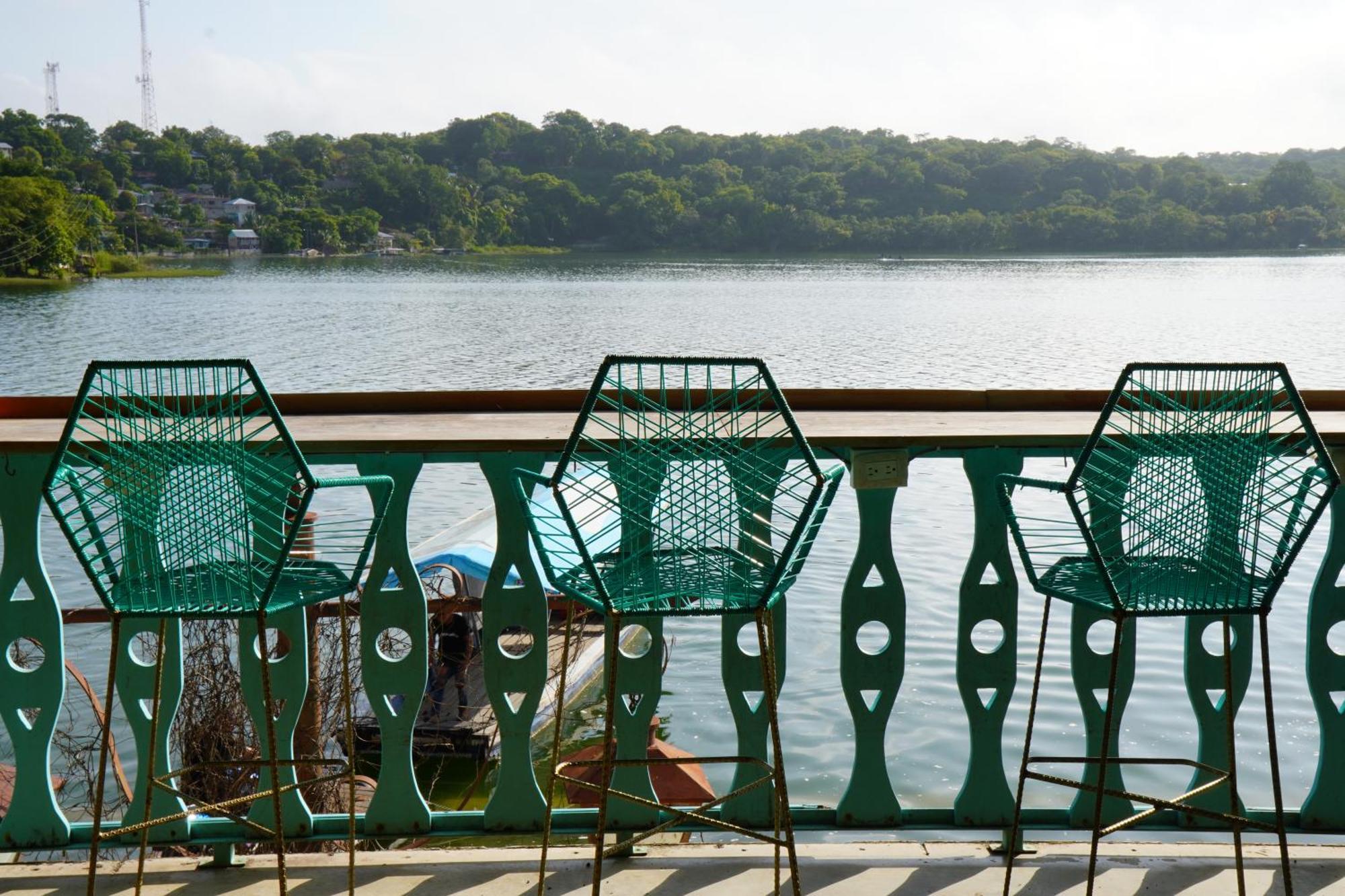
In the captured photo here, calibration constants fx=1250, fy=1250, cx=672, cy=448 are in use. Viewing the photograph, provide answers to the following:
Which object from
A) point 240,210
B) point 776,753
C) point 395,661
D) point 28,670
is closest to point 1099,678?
point 776,753

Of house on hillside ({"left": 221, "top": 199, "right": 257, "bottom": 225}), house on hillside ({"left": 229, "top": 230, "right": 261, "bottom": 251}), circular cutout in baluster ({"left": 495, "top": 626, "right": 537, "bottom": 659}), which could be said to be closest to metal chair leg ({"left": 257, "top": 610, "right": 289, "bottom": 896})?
circular cutout in baluster ({"left": 495, "top": 626, "right": 537, "bottom": 659})

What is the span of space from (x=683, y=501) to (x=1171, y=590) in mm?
937

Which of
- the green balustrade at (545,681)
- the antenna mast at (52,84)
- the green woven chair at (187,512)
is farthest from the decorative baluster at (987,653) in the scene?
the antenna mast at (52,84)

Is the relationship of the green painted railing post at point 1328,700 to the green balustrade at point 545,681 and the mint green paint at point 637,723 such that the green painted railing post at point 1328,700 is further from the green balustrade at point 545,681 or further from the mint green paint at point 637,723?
the mint green paint at point 637,723

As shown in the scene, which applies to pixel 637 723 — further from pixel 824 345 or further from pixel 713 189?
pixel 713 189

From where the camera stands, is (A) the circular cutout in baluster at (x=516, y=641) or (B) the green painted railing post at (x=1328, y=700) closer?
(B) the green painted railing post at (x=1328, y=700)

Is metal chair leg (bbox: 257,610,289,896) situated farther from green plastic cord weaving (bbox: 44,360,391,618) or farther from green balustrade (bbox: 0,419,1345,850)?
green balustrade (bbox: 0,419,1345,850)

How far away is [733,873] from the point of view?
278 centimetres

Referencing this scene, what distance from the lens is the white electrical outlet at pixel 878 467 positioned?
2619 millimetres

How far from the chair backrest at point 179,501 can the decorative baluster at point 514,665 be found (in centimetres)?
53

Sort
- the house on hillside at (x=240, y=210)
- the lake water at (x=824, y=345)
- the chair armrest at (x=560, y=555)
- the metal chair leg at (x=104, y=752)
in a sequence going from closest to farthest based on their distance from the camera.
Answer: the chair armrest at (x=560, y=555) → the metal chair leg at (x=104, y=752) → the lake water at (x=824, y=345) → the house on hillside at (x=240, y=210)

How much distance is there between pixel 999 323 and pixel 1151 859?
51.5 m

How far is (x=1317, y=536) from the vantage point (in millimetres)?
19734

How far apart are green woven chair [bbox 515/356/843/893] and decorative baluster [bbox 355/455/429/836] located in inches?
13.5
